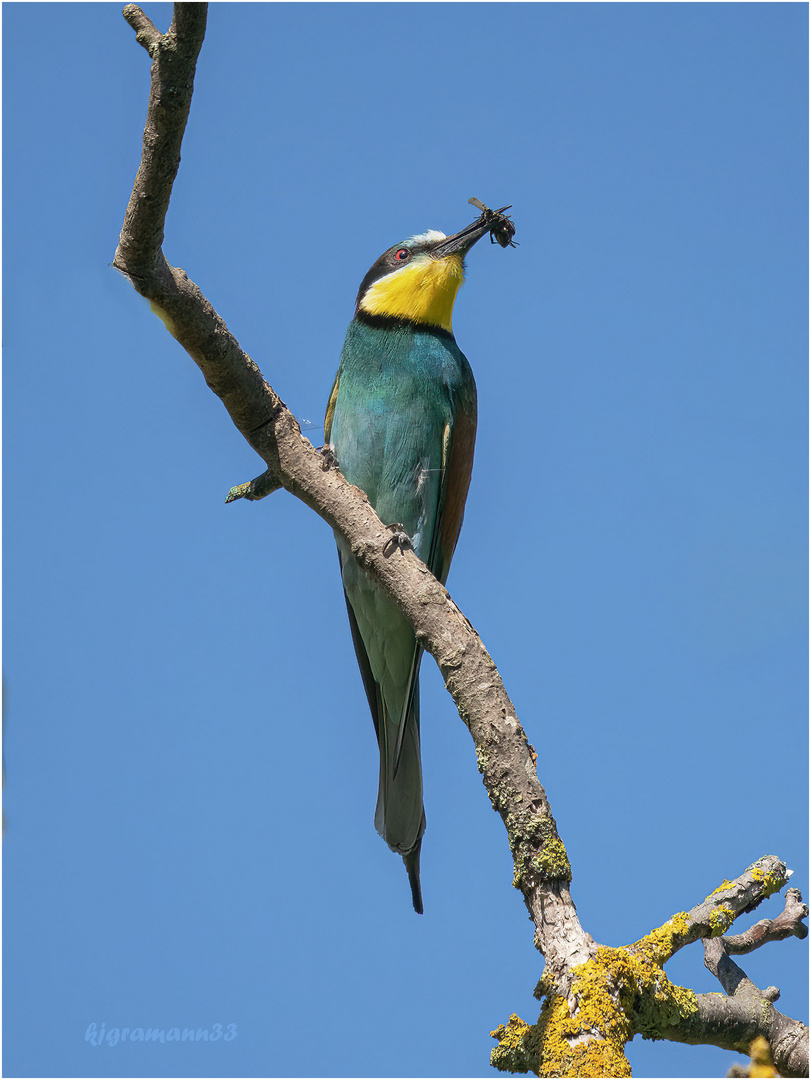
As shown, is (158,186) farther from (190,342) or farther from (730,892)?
(730,892)

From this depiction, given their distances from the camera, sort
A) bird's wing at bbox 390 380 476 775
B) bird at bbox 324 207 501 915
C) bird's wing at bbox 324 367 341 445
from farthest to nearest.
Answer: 1. bird's wing at bbox 324 367 341 445
2. bird's wing at bbox 390 380 476 775
3. bird at bbox 324 207 501 915

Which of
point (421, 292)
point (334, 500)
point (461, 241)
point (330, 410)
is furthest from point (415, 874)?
point (461, 241)

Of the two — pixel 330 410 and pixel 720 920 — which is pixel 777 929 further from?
pixel 330 410

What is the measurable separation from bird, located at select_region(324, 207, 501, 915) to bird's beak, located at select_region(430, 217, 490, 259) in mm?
377

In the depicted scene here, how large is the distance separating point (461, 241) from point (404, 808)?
3421 mm

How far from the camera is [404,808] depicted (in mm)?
4449

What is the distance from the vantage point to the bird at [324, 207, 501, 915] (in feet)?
17.3

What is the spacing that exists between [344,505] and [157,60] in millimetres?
1597

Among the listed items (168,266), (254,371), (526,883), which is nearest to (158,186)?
(168,266)

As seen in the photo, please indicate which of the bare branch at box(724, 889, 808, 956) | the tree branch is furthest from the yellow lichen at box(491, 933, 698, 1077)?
the bare branch at box(724, 889, 808, 956)

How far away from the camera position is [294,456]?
3.72m

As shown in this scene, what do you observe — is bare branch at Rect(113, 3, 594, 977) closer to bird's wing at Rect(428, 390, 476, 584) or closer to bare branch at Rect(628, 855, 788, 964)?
bare branch at Rect(628, 855, 788, 964)

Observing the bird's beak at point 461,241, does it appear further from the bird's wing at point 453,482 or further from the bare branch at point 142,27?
the bare branch at point 142,27

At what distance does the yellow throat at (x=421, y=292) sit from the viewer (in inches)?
229
